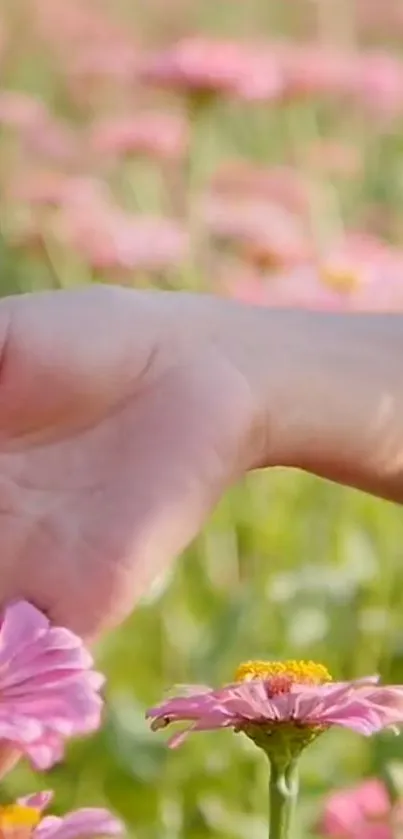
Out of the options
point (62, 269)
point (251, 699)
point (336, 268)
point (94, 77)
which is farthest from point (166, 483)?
point (94, 77)

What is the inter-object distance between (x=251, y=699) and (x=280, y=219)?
78 centimetres

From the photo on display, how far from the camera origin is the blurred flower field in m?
0.77

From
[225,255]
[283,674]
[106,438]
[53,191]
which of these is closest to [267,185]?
[225,255]

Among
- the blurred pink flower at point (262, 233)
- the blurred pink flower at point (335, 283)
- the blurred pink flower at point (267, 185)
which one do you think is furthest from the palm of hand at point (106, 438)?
the blurred pink flower at point (267, 185)

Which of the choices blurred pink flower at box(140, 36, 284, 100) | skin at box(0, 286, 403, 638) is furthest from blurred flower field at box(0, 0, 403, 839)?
skin at box(0, 286, 403, 638)

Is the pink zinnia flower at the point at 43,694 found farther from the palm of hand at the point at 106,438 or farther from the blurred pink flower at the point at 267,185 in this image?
the blurred pink flower at the point at 267,185

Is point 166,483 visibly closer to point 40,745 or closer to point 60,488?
point 60,488

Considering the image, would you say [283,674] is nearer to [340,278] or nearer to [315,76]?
[340,278]

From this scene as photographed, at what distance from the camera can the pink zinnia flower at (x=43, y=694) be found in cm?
39

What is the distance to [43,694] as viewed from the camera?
410 millimetres

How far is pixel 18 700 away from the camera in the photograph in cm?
41

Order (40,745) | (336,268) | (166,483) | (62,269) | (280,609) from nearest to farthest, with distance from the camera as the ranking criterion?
(40,745), (166,483), (280,609), (336,268), (62,269)

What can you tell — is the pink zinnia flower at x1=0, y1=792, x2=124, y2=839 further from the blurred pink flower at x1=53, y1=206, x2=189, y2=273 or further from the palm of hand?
the blurred pink flower at x1=53, y1=206, x2=189, y2=273

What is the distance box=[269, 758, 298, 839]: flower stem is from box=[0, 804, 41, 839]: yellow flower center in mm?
54
